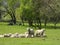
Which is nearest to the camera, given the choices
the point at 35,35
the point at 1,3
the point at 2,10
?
the point at 35,35

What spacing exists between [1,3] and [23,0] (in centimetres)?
2433

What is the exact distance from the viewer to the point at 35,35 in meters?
34.7

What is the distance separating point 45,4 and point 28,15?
10.4 metres

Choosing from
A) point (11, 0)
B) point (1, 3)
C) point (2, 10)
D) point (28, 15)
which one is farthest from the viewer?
point (2, 10)

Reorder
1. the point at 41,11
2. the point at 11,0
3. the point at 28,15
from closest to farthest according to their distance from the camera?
the point at 28,15 → the point at 41,11 → the point at 11,0

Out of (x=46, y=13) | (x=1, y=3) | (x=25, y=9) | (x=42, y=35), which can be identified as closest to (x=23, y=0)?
(x=25, y=9)

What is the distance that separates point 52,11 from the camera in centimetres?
7356

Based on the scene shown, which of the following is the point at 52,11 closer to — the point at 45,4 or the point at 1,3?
the point at 45,4

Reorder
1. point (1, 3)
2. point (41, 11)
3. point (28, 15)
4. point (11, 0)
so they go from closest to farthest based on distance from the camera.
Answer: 1. point (28, 15)
2. point (41, 11)
3. point (11, 0)
4. point (1, 3)

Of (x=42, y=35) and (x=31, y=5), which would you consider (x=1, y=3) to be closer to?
(x=31, y=5)

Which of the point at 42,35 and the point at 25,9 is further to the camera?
the point at 25,9

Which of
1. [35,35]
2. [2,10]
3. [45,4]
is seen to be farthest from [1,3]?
[35,35]

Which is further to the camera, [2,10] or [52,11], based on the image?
[2,10]

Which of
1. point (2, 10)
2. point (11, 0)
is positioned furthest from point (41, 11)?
point (2, 10)
